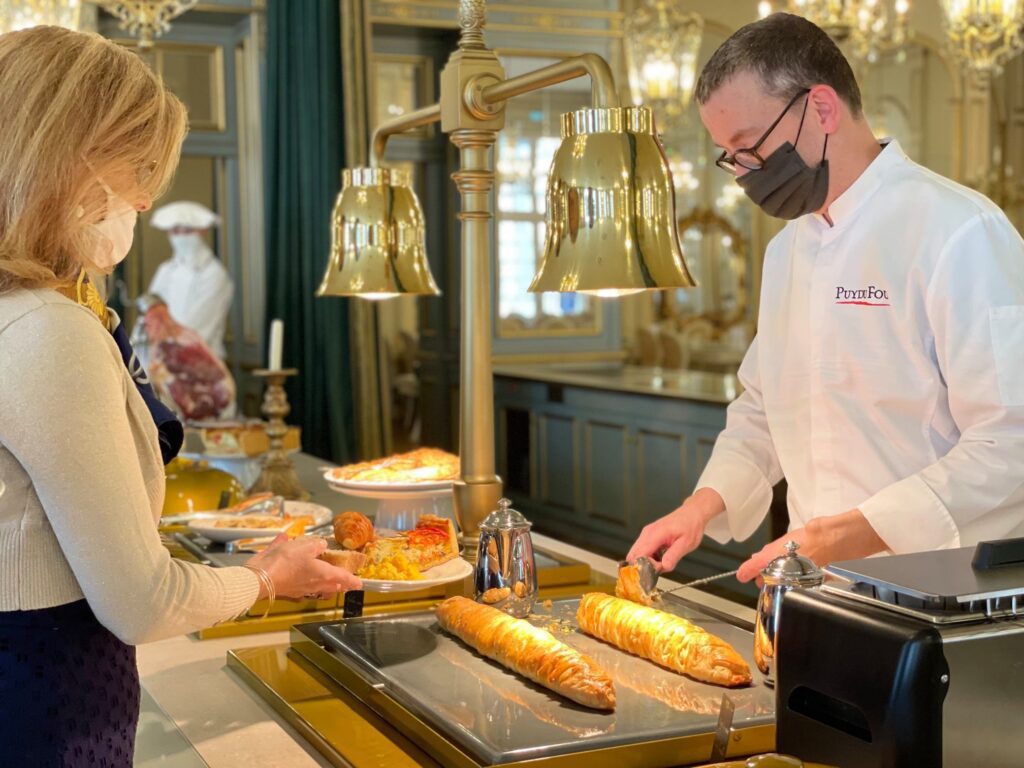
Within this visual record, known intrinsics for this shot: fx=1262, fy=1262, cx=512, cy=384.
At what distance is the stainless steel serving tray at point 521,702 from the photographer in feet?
3.95

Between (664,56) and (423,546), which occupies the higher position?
(664,56)

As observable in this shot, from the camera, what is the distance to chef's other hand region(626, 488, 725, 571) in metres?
1.76

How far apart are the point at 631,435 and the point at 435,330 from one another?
218cm

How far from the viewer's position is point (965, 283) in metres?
1.64

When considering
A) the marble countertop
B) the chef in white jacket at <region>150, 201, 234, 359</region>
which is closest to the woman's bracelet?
the marble countertop

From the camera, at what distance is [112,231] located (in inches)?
46.4

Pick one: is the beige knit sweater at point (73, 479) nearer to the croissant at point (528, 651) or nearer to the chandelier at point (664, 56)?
the croissant at point (528, 651)

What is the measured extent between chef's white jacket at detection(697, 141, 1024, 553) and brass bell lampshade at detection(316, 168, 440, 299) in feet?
1.85

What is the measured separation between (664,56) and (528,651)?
609cm

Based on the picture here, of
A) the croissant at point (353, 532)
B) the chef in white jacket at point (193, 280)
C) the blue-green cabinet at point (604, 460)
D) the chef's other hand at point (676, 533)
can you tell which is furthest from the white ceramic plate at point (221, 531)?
the chef in white jacket at point (193, 280)

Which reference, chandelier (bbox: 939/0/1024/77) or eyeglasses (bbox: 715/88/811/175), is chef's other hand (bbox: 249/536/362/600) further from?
chandelier (bbox: 939/0/1024/77)

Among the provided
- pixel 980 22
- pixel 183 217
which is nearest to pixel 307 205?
pixel 183 217

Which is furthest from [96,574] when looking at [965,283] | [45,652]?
[965,283]

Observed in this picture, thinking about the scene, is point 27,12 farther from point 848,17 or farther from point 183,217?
point 848,17
